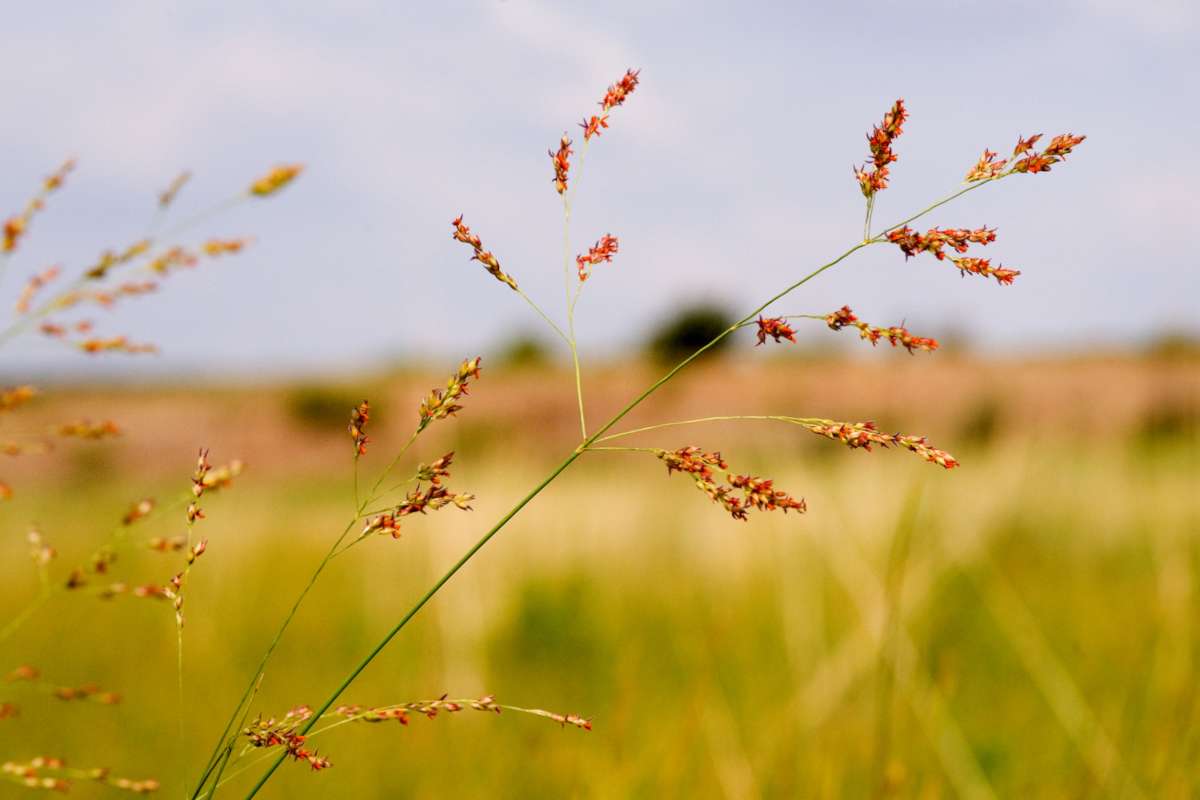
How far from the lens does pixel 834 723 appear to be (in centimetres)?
182

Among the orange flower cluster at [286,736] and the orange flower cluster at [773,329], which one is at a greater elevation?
the orange flower cluster at [773,329]

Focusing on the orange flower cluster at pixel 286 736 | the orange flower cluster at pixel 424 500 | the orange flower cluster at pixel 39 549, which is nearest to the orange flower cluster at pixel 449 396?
the orange flower cluster at pixel 424 500

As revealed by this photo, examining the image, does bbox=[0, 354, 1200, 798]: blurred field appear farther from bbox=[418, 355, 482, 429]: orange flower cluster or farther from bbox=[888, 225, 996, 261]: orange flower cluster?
bbox=[888, 225, 996, 261]: orange flower cluster

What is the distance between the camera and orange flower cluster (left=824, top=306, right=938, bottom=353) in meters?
0.56

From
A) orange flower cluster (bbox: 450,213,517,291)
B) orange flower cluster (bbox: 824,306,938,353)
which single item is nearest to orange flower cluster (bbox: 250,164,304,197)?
orange flower cluster (bbox: 450,213,517,291)

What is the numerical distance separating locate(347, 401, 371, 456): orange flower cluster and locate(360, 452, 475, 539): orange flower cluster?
0.13 feet

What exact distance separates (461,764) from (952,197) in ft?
7.20

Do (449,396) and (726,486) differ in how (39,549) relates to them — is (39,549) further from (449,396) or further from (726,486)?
(726,486)

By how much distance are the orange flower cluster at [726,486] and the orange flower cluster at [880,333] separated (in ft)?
0.34

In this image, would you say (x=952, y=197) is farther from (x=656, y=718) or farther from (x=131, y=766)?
(x=131, y=766)

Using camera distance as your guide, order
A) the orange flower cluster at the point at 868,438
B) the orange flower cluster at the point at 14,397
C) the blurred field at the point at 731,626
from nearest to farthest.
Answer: the orange flower cluster at the point at 868,438, the orange flower cluster at the point at 14,397, the blurred field at the point at 731,626

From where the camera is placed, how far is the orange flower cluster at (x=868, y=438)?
52cm

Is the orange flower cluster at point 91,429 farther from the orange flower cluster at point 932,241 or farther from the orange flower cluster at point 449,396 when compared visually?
the orange flower cluster at point 932,241

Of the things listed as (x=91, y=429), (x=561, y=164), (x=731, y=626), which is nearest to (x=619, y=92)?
(x=561, y=164)
